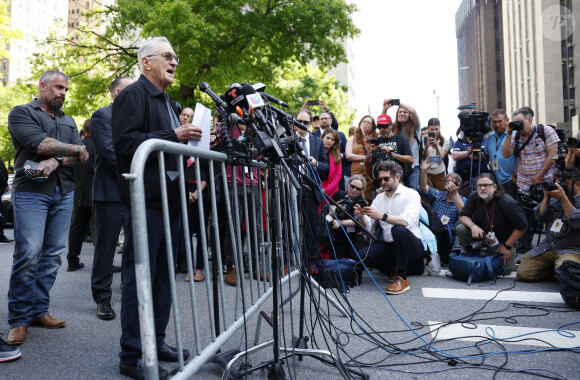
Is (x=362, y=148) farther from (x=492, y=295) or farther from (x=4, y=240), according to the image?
(x=4, y=240)

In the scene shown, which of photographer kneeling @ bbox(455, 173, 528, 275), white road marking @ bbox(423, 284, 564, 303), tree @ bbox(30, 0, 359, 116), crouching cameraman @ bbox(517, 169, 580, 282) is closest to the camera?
white road marking @ bbox(423, 284, 564, 303)

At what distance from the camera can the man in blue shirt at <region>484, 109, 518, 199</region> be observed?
7676 millimetres

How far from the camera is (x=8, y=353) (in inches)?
131

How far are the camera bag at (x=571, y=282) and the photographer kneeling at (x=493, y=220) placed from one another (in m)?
1.66

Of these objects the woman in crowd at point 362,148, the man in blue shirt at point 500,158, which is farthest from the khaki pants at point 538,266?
the woman in crowd at point 362,148

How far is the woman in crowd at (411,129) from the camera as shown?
7.63m

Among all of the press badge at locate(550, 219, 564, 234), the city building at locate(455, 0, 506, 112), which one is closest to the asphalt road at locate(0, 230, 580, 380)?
the press badge at locate(550, 219, 564, 234)

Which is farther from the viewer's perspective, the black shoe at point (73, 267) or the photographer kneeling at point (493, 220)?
the black shoe at point (73, 267)

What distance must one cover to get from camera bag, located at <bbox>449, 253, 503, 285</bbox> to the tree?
9869 millimetres

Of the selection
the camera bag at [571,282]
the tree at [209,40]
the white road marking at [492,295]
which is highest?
the tree at [209,40]

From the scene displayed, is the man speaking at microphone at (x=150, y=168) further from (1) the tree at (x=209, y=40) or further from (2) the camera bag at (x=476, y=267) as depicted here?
(1) the tree at (x=209, y=40)

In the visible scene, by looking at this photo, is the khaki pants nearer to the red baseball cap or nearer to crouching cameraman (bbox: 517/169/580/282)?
crouching cameraman (bbox: 517/169/580/282)

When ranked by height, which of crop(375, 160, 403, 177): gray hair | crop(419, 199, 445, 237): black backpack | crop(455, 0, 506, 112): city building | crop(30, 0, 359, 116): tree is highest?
crop(455, 0, 506, 112): city building

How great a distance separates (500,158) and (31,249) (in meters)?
6.60
